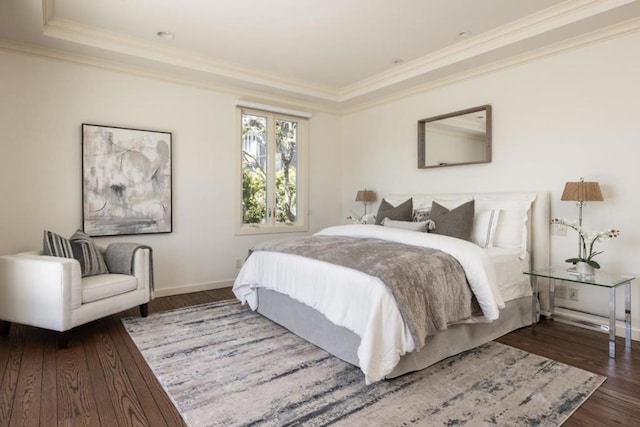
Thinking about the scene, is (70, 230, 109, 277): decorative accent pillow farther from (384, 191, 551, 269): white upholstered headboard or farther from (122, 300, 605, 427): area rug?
(384, 191, 551, 269): white upholstered headboard

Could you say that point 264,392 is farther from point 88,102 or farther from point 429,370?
point 88,102

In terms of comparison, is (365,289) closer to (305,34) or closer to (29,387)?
(29,387)

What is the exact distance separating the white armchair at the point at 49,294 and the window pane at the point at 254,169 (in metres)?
2.14

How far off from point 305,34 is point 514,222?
2.64 metres

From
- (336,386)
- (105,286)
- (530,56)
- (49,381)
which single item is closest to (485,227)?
(530,56)

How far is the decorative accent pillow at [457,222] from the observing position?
333 centimetres

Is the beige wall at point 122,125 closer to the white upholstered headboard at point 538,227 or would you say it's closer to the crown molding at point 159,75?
the crown molding at point 159,75

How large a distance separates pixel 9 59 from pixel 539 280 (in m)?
5.33

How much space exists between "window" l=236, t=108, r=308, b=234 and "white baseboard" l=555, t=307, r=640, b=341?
3262 millimetres

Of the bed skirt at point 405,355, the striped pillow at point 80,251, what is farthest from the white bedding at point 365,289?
the striped pillow at point 80,251

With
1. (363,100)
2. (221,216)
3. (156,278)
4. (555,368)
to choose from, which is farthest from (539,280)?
(156,278)

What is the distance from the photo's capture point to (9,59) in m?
3.33

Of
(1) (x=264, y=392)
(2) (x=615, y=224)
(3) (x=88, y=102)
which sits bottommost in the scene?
(1) (x=264, y=392)

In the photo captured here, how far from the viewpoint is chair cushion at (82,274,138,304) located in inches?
113
